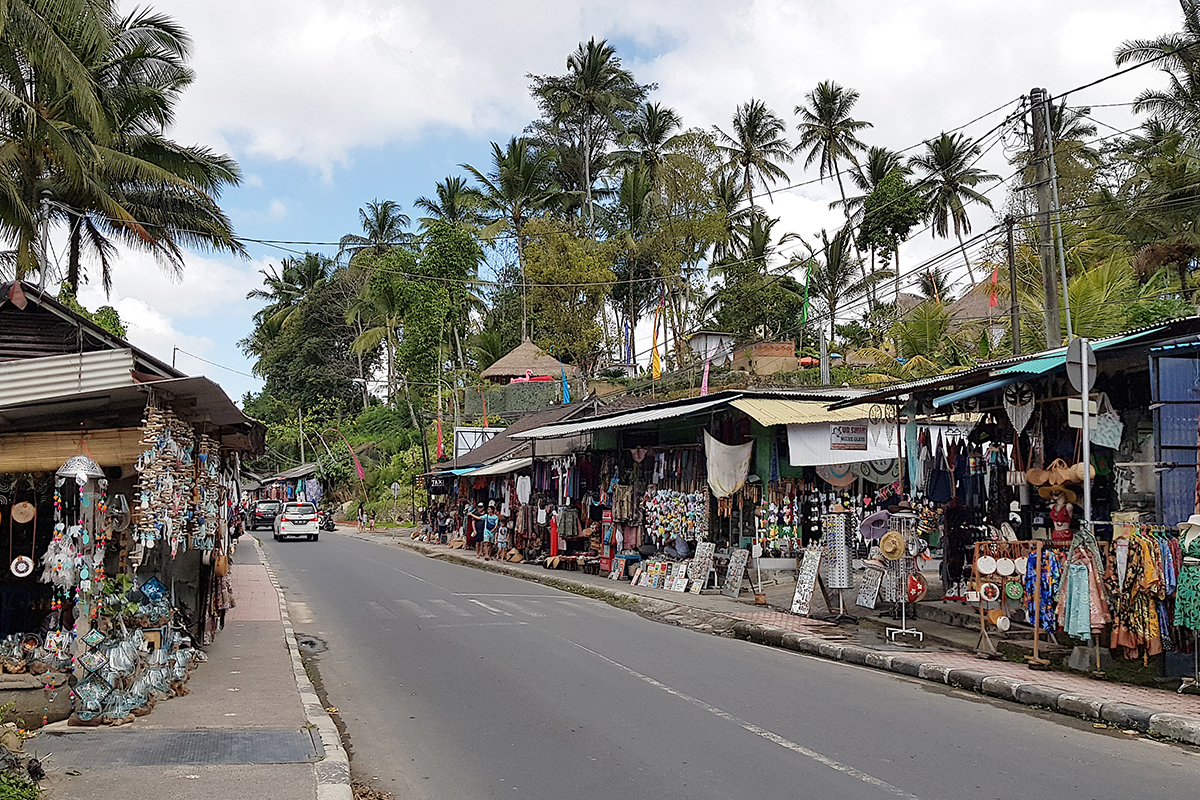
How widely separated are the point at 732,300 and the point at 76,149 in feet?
103

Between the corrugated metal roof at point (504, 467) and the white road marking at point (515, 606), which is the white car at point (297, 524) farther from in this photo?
the white road marking at point (515, 606)

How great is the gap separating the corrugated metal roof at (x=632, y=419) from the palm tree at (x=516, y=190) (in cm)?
2726

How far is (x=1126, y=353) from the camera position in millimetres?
9969

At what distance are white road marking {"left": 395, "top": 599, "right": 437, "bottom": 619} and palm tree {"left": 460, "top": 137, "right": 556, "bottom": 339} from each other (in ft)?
111

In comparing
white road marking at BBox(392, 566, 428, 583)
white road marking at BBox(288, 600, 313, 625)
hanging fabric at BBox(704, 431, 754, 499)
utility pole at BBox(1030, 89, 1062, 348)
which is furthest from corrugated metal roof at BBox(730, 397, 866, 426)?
white road marking at BBox(392, 566, 428, 583)

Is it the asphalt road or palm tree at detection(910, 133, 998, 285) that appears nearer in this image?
the asphalt road

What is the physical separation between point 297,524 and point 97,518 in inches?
1376

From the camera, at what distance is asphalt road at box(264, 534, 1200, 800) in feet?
20.5

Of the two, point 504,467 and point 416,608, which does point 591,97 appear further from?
point 416,608

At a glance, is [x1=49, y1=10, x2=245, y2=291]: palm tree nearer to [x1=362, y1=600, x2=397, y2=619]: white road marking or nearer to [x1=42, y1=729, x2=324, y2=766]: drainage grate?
[x1=362, y1=600, x2=397, y2=619]: white road marking

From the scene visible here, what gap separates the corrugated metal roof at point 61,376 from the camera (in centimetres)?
838

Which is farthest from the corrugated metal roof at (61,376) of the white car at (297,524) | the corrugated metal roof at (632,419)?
the white car at (297,524)

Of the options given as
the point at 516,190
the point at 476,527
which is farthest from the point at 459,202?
the point at 476,527

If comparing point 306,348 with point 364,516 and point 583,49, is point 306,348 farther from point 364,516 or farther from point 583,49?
point 583,49
